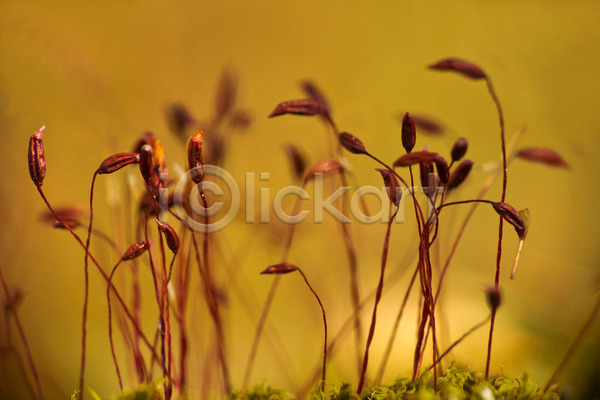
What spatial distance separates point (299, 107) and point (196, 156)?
16 cm

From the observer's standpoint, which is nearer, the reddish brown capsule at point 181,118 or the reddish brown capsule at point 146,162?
the reddish brown capsule at point 146,162

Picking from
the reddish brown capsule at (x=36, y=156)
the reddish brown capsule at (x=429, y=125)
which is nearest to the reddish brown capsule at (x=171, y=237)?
the reddish brown capsule at (x=36, y=156)

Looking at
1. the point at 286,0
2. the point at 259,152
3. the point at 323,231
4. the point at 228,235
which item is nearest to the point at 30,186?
the point at 228,235

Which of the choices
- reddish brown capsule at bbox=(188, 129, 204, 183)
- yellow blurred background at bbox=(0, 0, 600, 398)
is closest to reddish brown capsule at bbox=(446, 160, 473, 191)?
reddish brown capsule at bbox=(188, 129, 204, 183)

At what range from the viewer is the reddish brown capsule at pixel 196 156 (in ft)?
1.75

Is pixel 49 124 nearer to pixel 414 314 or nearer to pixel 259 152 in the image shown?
pixel 259 152

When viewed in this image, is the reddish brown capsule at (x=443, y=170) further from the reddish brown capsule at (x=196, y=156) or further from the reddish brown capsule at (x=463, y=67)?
the reddish brown capsule at (x=196, y=156)

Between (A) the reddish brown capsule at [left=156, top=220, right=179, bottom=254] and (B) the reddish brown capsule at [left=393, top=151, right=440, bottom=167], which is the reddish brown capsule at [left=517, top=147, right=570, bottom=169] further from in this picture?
(A) the reddish brown capsule at [left=156, top=220, right=179, bottom=254]

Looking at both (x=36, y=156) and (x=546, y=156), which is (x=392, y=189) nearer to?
(x=546, y=156)

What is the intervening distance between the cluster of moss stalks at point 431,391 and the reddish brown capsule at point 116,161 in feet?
0.90

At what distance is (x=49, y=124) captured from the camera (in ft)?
5.69

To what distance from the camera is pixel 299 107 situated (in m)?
0.62

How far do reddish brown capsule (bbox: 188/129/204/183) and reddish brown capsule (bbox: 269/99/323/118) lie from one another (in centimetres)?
11

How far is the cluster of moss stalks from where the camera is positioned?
0.56 meters
